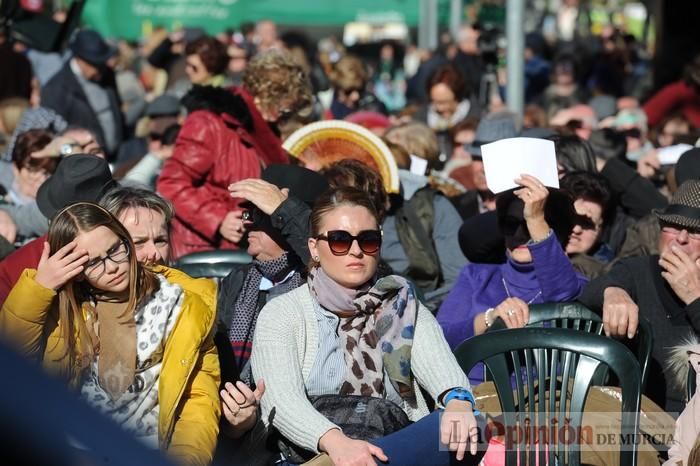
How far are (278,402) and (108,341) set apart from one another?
56 cm

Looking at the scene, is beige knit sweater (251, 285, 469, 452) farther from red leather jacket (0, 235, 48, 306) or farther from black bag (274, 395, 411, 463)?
red leather jacket (0, 235, 48, 306)

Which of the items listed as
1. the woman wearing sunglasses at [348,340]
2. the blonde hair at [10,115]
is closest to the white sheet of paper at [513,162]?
the woman wearing sunglasses at [348,340]

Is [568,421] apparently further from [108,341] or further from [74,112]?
[74,112]

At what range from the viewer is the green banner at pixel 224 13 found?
53.6 feet

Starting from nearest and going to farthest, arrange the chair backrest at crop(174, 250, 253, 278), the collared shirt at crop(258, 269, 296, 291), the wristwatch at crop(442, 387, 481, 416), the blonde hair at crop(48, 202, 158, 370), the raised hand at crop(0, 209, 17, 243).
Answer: the blonde hair at crop(48, 202, 158, 370) < the wristwatch at crop(442, 387, 481, 416) < the collared shirt at crop(258, 269, 296, 291) < the chair backrest at crop(174, 250, 253, 278) < the raised hand at crop(0, 209, 17, 243)

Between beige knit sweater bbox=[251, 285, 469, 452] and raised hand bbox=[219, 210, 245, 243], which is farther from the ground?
raised hand bbox=[219, 210, 245, 243]

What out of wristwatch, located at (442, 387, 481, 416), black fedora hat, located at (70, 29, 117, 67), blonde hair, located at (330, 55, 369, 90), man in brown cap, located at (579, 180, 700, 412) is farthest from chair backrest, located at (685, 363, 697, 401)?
black fedora hat, located at (70, 29, 117, 67)

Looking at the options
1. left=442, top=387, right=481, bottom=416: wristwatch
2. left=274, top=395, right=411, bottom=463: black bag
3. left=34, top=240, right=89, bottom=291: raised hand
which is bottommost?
left=274, top=395, right=411, bottom=463: black bag

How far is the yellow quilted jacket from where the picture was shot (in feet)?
10.9

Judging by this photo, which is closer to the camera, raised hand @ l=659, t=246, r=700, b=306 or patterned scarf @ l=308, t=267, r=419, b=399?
patterned scarf @ l=308, t=267, r=419, b=399

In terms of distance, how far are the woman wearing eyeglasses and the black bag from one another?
→ 0.32m

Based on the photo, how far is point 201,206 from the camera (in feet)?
18.6

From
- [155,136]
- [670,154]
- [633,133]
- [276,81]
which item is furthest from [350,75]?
[276,81]

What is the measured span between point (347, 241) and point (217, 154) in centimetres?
212
